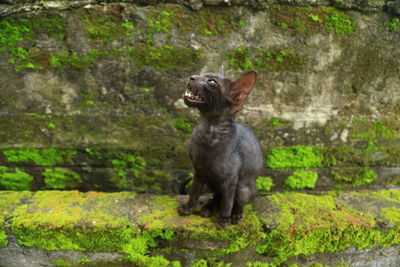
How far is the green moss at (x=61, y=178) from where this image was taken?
247 cm

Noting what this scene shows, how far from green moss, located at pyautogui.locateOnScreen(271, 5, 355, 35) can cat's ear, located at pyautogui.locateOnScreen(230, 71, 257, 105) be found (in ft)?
3.43

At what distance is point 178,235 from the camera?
189cm

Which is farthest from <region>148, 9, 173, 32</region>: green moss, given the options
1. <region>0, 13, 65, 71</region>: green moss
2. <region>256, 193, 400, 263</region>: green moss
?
<region>256, 193, 400, 263</region>: green moss

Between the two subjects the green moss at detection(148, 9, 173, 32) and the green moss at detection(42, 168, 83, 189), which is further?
the green moss at detection(42, 168, 83, 189)

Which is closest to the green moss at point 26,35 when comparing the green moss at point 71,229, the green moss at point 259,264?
the green moss at point 71,229

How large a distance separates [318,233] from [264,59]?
148 centimetres

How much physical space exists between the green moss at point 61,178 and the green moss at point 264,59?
1.84 meters

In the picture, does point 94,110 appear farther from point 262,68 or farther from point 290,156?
point 290,156

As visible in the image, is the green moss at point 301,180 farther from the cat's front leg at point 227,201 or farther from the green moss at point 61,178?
the green moss at point 61,178

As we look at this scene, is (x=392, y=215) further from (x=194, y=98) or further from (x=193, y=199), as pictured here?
(x=194, y=98)

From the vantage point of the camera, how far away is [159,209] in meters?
2.09

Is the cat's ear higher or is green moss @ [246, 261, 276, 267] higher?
the cat's ear

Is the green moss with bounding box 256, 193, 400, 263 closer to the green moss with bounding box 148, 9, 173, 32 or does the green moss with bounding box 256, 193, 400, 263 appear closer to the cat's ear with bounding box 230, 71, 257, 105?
the cat's ear with bounding box 230, 71, 257, 105

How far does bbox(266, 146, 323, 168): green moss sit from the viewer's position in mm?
2482
